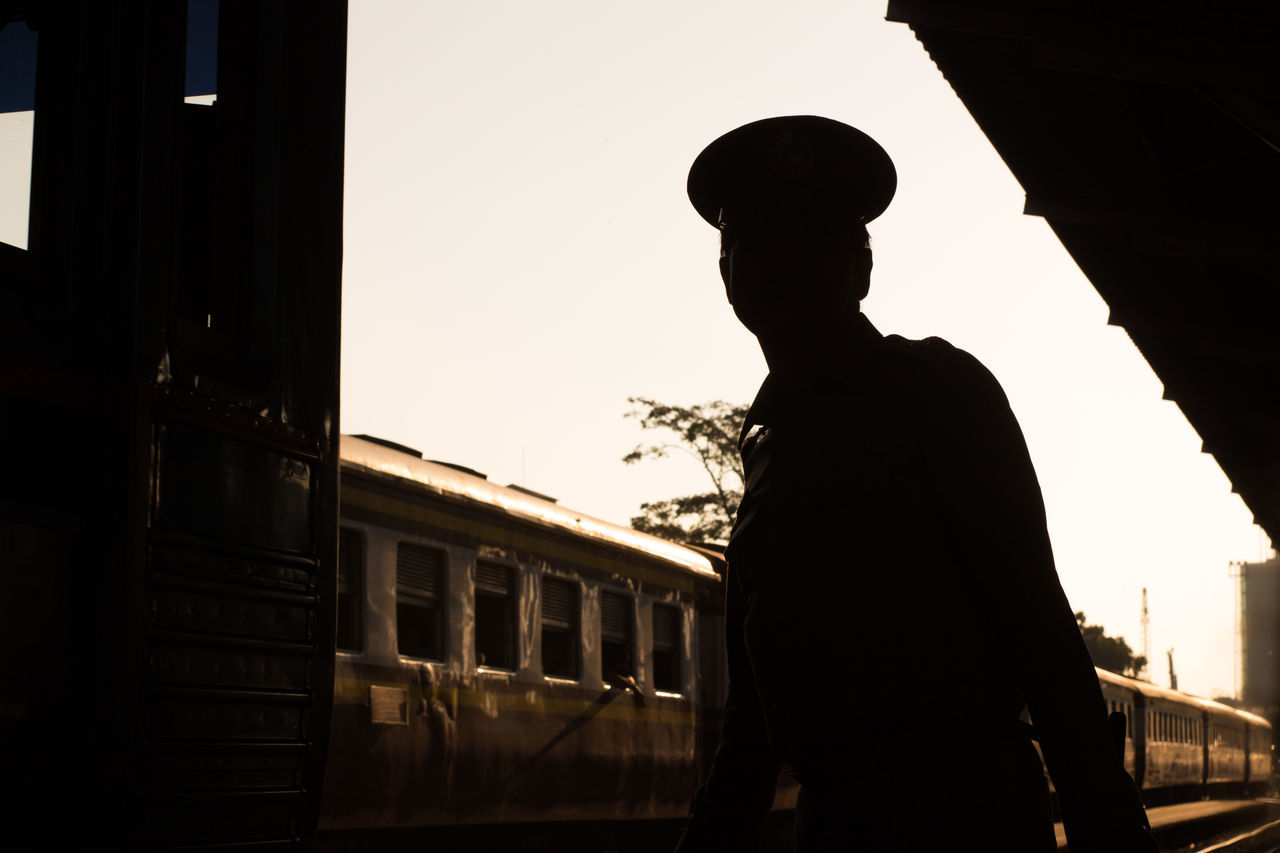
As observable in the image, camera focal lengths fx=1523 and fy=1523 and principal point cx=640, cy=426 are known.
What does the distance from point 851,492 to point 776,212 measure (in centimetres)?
36

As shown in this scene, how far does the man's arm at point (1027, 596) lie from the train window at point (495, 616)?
9.13 metres

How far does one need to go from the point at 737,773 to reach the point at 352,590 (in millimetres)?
7502

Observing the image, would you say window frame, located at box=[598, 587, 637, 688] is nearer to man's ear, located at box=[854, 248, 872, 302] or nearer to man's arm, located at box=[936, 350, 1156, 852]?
man's ear, located at box=[854, 248, 872, 302]

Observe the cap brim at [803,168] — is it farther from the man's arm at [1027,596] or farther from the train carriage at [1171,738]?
the train carriage at [1171,738]

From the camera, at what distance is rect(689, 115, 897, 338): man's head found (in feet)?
5.74

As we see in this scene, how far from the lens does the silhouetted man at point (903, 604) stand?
1564mm

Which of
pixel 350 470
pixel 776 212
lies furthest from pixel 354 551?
pixel 776 212

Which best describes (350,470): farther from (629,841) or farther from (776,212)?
(776,212)

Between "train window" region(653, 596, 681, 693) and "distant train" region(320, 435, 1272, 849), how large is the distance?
26 millimetres

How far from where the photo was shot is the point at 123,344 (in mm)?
2945

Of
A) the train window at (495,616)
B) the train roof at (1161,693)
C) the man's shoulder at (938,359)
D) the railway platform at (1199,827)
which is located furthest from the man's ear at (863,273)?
the train roof at (1161,693)

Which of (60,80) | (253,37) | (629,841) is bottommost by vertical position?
(629,841)

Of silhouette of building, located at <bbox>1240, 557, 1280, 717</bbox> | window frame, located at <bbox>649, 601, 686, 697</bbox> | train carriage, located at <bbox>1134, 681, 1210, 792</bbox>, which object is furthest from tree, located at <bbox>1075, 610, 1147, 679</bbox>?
window frame, located at <bbox>649, 601, 686, 697</bbox>

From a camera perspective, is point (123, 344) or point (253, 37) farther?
point (253, 37)
